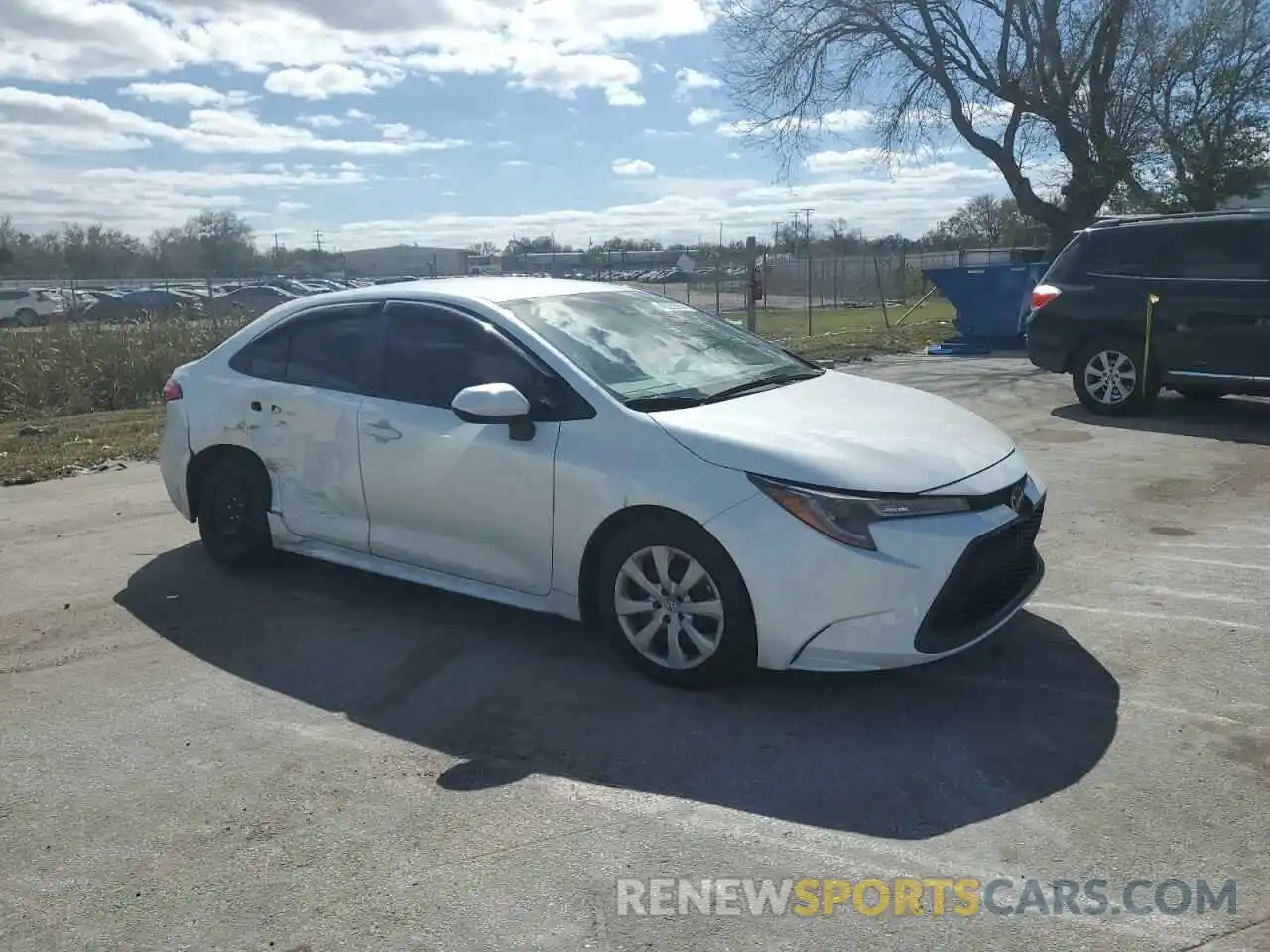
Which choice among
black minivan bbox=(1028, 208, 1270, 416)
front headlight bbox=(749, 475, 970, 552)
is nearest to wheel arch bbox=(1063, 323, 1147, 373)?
black minivan bbox=(1028, 208, 1270, 416)

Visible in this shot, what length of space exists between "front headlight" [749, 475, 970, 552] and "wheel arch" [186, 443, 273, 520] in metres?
2.96

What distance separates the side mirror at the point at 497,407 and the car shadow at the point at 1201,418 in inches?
271

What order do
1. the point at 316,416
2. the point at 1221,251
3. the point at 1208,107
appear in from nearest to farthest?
the point at 316,416 → the point at 1221,251 → the point at 1208,107

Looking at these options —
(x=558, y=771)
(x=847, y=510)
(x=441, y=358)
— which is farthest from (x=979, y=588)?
(x=441, y=358)

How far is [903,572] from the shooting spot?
12.5 feet

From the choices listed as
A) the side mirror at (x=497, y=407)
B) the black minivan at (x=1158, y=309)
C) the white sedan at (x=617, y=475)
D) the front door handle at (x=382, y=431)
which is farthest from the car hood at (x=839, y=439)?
the black minivan at (x=1158, y=309)

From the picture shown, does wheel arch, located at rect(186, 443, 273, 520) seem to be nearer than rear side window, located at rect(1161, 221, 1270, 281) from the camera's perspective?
Yes

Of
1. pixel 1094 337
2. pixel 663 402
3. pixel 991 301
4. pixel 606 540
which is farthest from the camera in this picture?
pixel 991 301

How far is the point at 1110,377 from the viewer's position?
10.3 meters

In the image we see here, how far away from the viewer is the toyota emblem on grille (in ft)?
13.8

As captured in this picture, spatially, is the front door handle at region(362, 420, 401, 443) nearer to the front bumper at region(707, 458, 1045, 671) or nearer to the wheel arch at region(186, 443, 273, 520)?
the wheel arch at region(186, 443, 273, 520)

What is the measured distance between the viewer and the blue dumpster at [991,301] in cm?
1753

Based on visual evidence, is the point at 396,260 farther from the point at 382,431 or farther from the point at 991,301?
the point at 382,431

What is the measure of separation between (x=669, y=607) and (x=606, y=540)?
38 centimetres
